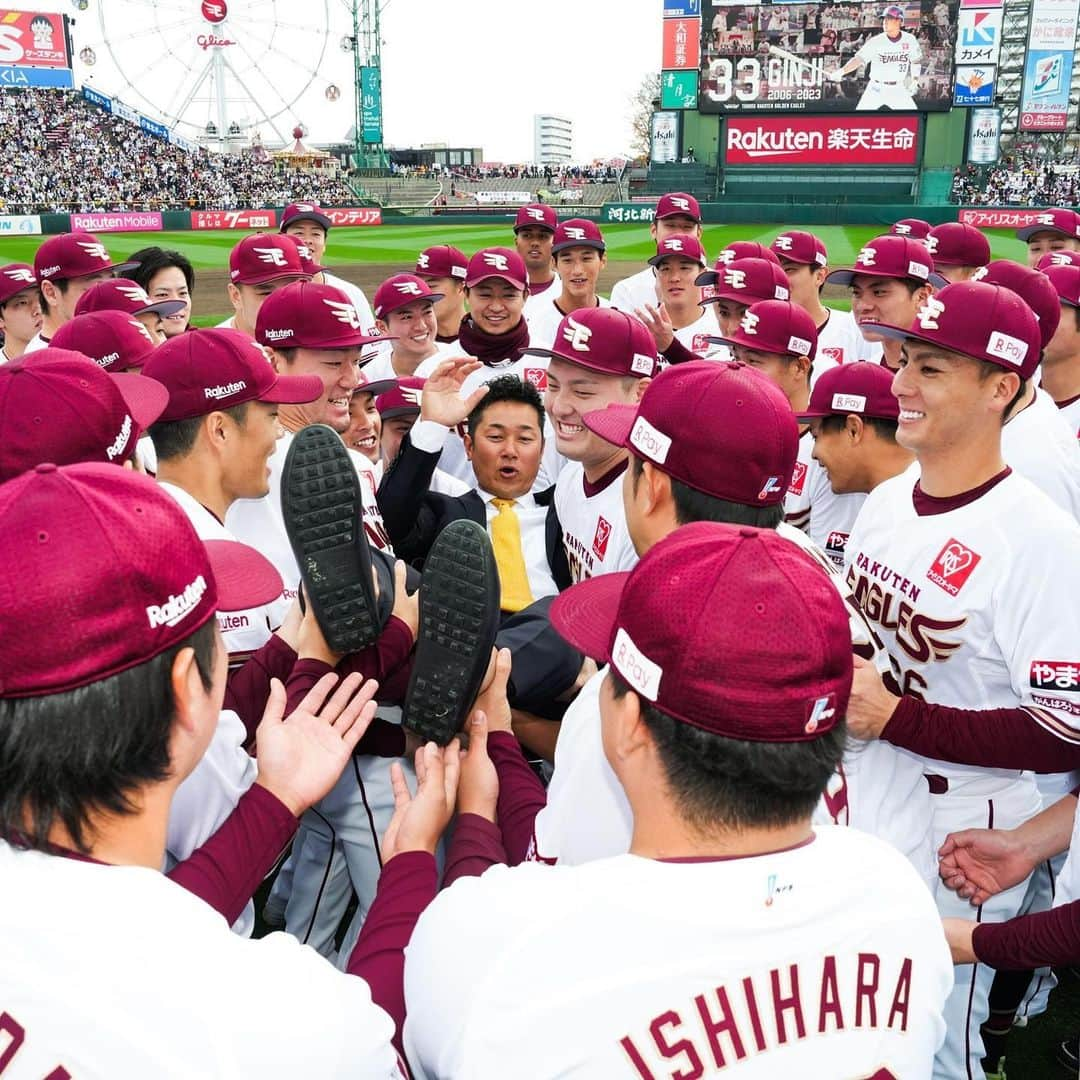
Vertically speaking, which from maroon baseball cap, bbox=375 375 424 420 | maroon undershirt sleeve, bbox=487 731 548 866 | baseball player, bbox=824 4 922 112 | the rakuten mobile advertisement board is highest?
baseball player, bbox=824 4 922 112

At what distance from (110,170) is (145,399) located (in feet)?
155

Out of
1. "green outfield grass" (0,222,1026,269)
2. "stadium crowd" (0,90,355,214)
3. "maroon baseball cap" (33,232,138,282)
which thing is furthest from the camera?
"stadium crowd" (0,90,355,214)

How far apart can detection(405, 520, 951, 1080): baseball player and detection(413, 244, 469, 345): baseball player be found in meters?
6.11

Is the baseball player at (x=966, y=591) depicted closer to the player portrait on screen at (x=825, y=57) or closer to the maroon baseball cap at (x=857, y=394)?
the maroon baseball cap at (x=857, y=394)

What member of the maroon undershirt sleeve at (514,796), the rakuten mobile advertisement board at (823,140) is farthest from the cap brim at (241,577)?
the rakuten mobile advertisement board at (823,140)

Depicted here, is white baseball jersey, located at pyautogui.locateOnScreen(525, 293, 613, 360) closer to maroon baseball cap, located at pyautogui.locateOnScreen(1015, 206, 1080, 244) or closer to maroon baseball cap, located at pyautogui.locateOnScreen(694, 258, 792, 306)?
maroon baseball cap, located at pyautogui.locateOnScreen(694, 258, 792, 306)

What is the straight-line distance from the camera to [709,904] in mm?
1315

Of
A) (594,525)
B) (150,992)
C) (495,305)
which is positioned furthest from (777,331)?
(150,992)

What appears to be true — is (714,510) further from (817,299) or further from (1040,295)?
(817,299)

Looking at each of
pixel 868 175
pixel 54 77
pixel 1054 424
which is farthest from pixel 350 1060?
pixel 54 77

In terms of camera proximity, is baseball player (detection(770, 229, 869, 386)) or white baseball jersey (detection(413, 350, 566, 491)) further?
baseball player (detection(770, 229, 869, 386))

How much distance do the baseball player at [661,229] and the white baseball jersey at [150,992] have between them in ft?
24.0

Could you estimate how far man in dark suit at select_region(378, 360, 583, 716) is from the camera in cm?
401

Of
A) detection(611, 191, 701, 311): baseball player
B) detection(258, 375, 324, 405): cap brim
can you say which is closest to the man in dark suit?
detection(258, 375, 324, 405): cap brim
